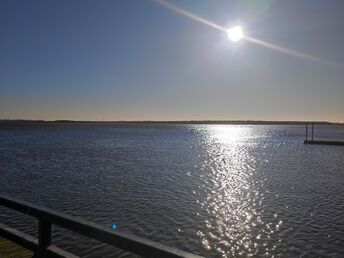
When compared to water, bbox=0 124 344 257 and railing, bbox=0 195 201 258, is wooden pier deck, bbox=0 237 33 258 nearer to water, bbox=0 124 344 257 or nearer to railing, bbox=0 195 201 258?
railing, bbox=0 195 201 258

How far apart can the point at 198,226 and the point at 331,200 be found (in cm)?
992

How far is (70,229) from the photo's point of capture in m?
4.84

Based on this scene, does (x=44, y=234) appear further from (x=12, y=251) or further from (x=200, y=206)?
(x=200, y=206)

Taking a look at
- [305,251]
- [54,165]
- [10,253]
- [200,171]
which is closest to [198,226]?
[305,251]

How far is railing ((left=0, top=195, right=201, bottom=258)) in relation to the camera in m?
3.83

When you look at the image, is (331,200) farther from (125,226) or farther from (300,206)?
(125,226)

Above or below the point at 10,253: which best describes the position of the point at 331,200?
below

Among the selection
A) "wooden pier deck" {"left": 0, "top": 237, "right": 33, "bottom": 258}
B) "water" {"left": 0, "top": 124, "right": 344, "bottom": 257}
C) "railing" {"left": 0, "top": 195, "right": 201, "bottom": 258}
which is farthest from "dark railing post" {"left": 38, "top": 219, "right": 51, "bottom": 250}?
"water" {"left": 0, "top": 124, "right": 344, "bottom": 257}

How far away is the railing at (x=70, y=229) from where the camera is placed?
3.83 m

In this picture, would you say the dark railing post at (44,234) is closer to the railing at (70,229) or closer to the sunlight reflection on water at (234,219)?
the railing at (70,229)

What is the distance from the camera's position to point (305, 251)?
1182 cm

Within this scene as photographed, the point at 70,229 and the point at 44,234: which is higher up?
the point at 70,229

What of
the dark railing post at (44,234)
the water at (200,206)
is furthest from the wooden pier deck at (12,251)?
the water at (200,206)

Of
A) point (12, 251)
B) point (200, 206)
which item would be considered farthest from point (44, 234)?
point (200, 206)
